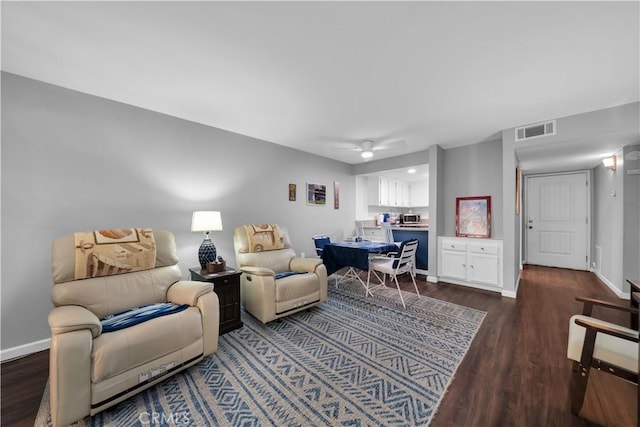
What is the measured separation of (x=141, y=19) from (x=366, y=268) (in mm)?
3286

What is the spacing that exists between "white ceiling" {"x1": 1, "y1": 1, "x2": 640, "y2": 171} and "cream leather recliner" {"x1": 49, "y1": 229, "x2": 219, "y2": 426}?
5.00 feet

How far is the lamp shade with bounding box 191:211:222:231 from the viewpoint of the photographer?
2.74m

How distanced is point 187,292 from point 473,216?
4.43 metres

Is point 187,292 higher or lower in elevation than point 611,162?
lower

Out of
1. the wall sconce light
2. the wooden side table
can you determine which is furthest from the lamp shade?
the wall sconce light

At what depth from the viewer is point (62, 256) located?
183 cm

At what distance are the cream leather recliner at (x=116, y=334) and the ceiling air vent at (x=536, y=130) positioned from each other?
14.4ft

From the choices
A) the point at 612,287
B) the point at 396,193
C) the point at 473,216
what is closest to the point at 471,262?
the point at 473,216

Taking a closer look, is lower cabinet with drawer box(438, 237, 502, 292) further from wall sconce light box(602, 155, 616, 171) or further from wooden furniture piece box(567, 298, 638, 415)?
wooden furniture piece box(567, 298, 638, 415)

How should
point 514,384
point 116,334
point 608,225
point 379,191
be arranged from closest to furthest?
point 116,334 → point 514,384 → point 608,225 → point 379,191

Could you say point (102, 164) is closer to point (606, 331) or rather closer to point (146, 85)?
point (146, 85)

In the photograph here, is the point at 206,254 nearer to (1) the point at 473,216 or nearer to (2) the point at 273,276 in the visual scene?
(2) the point at 273,276

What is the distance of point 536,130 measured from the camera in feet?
10.4

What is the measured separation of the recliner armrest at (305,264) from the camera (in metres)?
3.07
